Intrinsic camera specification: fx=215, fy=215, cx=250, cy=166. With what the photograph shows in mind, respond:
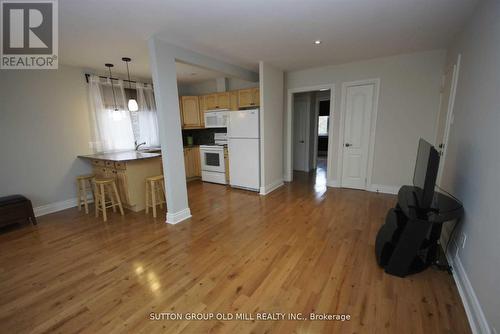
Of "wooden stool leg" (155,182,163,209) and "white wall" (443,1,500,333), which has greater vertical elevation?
"white wall" (443,1,500,333)

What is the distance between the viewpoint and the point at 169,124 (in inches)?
113

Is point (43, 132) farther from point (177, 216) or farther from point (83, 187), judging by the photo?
point (177, 216)

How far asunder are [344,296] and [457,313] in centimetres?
76

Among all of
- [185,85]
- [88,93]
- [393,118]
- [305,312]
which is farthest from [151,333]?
[185,85]

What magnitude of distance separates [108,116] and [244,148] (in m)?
2.75

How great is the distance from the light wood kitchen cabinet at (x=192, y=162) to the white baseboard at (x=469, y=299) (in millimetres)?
4863

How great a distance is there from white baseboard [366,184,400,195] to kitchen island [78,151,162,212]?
4079 mm

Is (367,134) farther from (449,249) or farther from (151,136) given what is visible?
(151,136)

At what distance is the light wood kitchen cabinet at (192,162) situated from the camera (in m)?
5.43

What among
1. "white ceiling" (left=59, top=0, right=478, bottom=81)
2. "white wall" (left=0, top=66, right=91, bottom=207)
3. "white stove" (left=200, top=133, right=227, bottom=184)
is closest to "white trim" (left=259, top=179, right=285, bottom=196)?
"white stove" (left=200, top=133, right=227, bottom=184)

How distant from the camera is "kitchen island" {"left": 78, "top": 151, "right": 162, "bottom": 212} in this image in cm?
344

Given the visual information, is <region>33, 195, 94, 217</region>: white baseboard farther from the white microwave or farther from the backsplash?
the white microwave

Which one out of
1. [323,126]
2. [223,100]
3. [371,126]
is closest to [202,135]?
[223,100]

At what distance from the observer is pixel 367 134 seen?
4.12 metres
